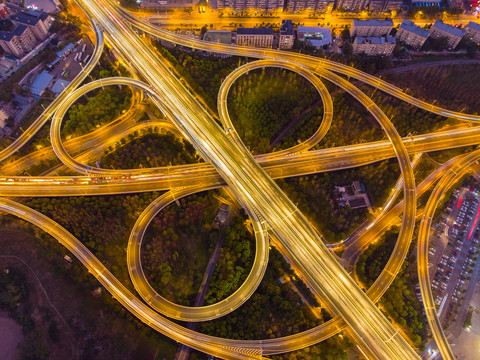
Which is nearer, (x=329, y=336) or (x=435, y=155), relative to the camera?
(x=329, y=336)

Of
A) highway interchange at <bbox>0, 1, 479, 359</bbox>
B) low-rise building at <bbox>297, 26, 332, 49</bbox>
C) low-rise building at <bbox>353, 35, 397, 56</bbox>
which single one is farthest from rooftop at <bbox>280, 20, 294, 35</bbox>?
low-rise building at <bbox>353, 35, 397, 56</bbox>

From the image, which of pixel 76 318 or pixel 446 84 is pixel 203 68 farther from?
pixel 446 84

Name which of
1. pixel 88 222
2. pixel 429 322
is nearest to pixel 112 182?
pixel 88 222

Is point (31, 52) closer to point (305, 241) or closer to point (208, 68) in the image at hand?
point (208, 68)

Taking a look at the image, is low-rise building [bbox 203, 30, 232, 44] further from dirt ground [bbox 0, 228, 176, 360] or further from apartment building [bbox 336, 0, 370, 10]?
dirt ground [bbox 0, 228, 176, 360]

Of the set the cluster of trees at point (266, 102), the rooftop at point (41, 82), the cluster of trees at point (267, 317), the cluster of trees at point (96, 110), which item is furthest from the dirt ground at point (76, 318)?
Result: the cluster of trees at point (266, 102)

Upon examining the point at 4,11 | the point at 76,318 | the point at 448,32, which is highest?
the point at 448,32

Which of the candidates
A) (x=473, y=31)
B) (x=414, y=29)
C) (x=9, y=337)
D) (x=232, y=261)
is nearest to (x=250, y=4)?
(x=414, y=29)
